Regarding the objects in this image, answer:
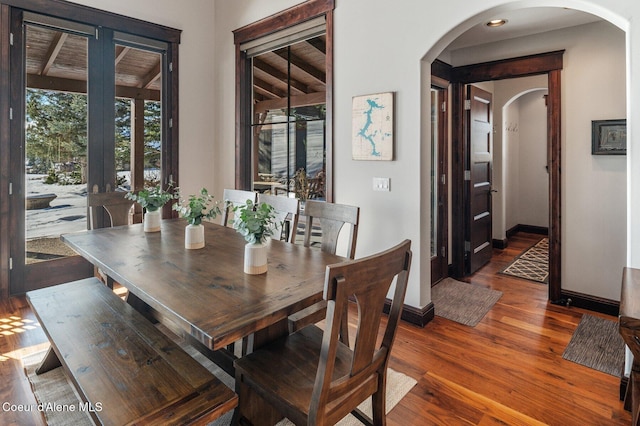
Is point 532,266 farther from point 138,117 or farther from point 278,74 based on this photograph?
point 138,117

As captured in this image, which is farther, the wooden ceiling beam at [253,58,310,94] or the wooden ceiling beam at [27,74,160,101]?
the wooden ceiling beam at [253,58,310,94]

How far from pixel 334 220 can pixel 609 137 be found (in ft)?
8.68

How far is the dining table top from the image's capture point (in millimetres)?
1354

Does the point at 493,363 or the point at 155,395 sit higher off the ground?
the point at 155,395

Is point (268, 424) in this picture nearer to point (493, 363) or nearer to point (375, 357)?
point (375, 357)

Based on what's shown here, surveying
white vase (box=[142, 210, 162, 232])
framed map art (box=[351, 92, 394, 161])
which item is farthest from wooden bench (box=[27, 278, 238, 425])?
framed map art (box=[351, 92, 394, 161])

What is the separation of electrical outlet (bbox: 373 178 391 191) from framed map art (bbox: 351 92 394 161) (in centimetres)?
18

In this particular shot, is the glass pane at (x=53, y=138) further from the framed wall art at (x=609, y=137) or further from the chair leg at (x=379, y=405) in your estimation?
the framed wall art at (x=609, y=137)

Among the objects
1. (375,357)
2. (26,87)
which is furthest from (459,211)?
(26,87)

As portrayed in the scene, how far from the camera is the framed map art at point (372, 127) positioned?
3.04 m

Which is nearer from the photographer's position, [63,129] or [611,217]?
[611,217]

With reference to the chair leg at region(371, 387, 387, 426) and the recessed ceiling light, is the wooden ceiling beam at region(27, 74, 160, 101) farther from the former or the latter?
the chair leg at region(371, 387, 387, 426)

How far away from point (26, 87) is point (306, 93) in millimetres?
2661

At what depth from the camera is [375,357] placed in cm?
150
